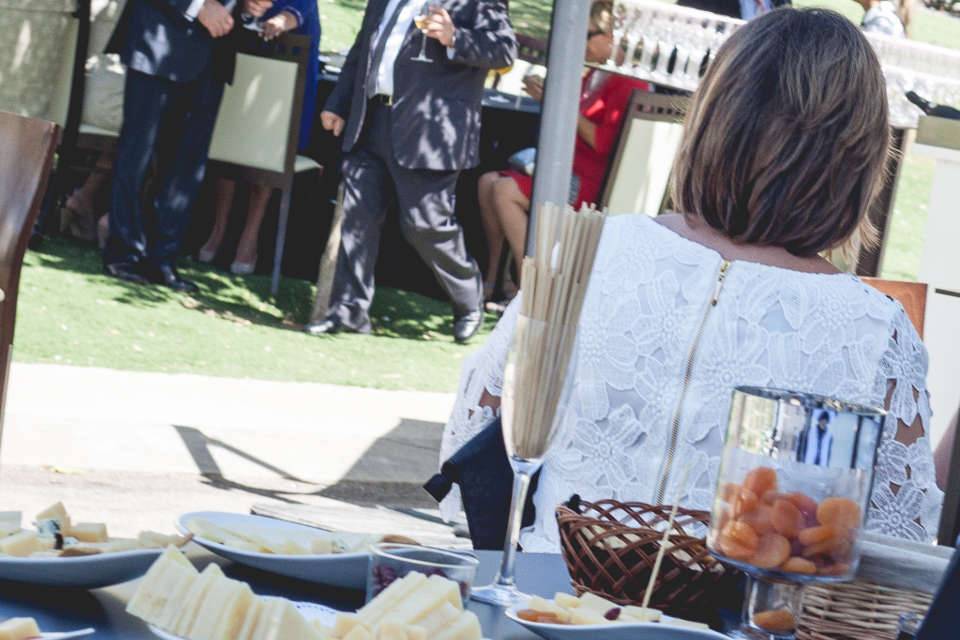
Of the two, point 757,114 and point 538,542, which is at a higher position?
point 757,114

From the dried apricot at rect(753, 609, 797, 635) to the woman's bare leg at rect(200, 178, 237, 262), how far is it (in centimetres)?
747

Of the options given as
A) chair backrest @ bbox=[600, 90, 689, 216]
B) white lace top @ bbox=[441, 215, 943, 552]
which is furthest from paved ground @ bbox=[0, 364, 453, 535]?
white lace top @ bbox=[441, 215, 943, 552]

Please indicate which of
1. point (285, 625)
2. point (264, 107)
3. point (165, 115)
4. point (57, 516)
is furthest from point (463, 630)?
point (264, 107)

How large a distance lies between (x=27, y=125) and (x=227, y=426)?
7.63ft

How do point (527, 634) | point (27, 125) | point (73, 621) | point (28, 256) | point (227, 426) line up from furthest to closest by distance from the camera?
point (28, 256) → point (227, 426) → point (27, 125) → point (527, 634) → point (73, 621)

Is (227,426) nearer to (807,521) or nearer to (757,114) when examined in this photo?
(757,114)

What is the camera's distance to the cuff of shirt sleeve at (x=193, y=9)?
7.32m

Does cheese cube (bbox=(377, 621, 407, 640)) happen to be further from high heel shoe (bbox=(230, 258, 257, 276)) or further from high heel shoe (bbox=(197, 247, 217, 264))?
high heel shoe (bbox=(197, 247, 217, 264))

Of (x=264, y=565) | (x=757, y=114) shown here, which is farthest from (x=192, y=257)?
(x=264, y=565)

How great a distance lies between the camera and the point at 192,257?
9211 millimetres

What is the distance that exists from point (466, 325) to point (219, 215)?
167 cm

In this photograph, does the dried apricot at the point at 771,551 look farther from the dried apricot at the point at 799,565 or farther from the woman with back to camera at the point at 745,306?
the woman with back to camera at the point at 745,306

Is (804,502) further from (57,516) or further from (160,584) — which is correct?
(57,516)

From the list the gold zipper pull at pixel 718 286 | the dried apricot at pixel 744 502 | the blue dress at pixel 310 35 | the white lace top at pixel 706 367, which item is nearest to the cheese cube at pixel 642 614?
the dried apricot at pixel 744 502
